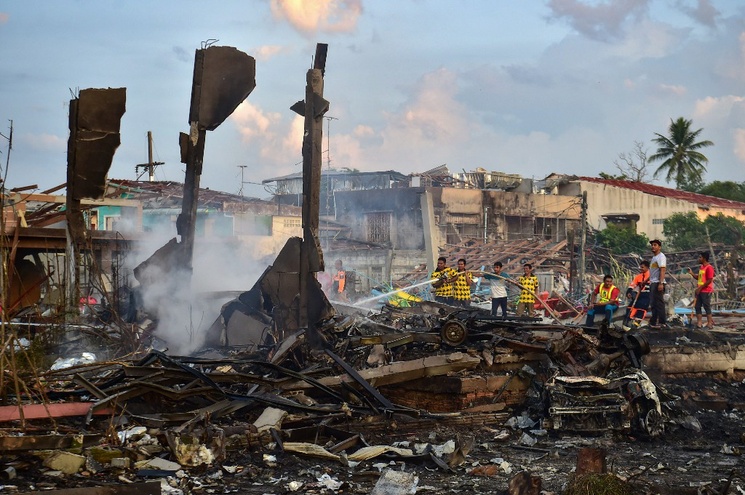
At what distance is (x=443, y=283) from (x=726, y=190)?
132ft

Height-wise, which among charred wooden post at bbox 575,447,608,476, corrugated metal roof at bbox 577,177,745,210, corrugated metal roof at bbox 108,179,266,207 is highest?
corrugated metal roof at bbox 577,177,745,210

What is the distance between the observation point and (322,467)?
21.1ft

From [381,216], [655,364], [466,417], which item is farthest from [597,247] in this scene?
[466,417]

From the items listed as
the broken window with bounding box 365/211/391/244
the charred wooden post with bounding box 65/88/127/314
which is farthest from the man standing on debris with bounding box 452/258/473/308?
the broken window with bounding box 365/211/391/244

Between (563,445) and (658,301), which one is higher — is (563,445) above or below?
below

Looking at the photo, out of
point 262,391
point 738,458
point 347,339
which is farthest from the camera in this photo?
point 347,339

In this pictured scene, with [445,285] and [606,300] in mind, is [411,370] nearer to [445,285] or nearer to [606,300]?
[606,300]

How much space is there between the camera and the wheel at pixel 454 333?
9258mm

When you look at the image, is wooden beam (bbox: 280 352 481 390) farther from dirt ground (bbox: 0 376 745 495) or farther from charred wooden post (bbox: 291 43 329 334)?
charred wooden post (bbox: 291 43 329 334)

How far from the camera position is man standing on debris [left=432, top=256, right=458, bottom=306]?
51.5 ft

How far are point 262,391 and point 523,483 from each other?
3.50 metres

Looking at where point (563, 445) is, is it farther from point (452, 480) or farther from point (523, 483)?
point (523, 483)

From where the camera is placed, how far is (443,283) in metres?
15.9

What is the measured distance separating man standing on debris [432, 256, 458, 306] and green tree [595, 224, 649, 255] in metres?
20.6
